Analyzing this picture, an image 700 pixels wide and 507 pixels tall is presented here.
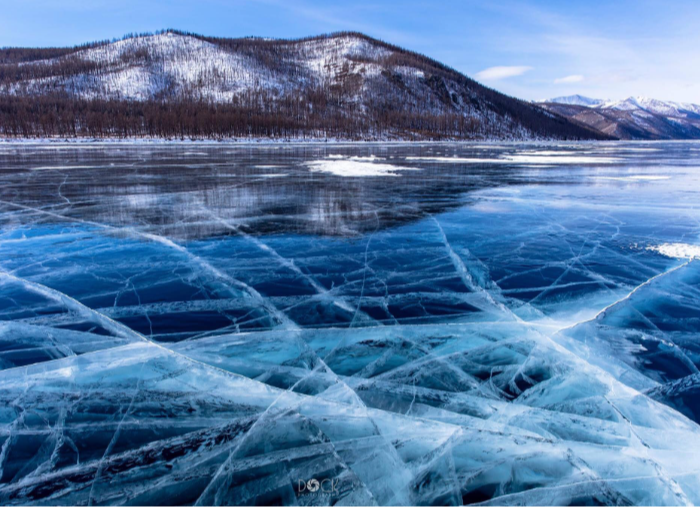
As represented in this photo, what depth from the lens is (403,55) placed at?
159 metres

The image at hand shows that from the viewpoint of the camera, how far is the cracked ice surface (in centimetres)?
177

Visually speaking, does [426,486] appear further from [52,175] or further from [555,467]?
[52,175]

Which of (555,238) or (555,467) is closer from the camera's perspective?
(555,467)

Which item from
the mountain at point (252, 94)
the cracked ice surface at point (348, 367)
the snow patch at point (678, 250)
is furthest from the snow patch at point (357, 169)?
the mountain at point (252, 94)

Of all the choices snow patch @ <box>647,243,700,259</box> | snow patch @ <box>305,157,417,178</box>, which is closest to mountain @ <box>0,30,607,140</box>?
snow patch @ <box>305,157,417,178</box>

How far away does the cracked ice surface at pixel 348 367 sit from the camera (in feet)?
5.79

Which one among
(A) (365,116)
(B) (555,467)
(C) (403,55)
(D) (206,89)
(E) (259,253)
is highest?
(C) (403,55)

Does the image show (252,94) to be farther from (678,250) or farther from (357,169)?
(678,250)

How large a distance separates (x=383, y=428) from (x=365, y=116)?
11927cm

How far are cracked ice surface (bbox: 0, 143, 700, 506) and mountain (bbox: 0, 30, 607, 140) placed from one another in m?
82.3

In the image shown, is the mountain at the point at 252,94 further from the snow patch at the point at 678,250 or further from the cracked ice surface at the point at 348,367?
the snow patch at the point at 678,250

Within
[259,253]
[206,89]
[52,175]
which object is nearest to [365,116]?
[206,89]

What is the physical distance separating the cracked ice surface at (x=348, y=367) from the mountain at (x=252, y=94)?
8227 centimetres

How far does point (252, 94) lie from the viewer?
378 feet
